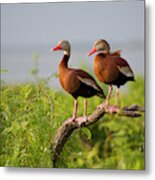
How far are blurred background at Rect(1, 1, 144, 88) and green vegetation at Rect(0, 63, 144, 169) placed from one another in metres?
0.09

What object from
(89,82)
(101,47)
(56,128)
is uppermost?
(101,47)

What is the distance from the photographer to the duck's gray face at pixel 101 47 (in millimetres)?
3279

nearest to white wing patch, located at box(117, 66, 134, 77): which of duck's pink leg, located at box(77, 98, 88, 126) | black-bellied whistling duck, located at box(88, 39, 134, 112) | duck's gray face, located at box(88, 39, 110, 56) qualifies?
black-bellied whistling duck, located at box(88, 39, 134, 112)

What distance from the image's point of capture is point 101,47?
10.8 ft

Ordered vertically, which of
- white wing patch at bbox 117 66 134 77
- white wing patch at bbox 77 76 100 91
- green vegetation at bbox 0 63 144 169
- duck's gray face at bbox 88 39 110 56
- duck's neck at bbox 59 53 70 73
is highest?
duck's gray face at bbox 88 39 110 56

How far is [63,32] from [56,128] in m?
0.50

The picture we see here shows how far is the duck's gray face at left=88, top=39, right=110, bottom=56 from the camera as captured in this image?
3.28 m

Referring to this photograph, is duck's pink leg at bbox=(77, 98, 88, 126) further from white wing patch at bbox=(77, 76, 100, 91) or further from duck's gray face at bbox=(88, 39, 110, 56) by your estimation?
duck's gray face at bbox=(88, 39, 110, 56)

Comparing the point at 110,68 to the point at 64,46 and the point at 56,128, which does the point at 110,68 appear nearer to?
the point at 64,46

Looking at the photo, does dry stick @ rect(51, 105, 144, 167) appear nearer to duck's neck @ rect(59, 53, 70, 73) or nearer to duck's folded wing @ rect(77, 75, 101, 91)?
duck's folded wing @ rect(77, 75, 101, 91)

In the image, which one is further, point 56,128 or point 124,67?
point 56,128

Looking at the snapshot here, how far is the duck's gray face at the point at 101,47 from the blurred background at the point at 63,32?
22mm

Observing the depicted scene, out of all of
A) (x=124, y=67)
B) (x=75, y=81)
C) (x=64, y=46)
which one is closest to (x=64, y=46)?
(x=64, y=46)

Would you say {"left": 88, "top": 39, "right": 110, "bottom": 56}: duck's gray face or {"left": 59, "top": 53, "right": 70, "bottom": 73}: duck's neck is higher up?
{"left": 88, "top": 39, "right": 110, "bottom": 56}: duck's gray face
